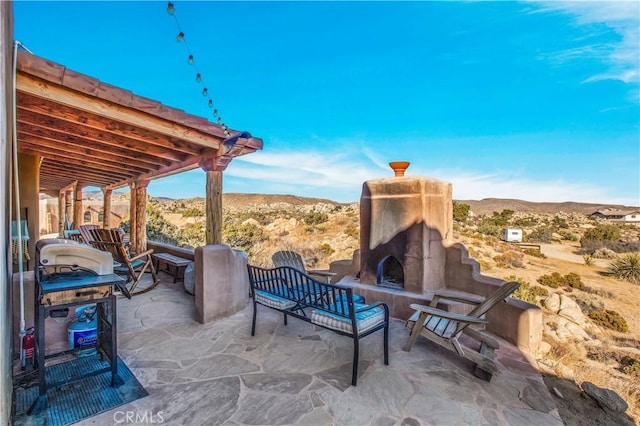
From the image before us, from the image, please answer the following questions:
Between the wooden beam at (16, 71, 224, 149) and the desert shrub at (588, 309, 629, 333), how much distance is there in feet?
32.3

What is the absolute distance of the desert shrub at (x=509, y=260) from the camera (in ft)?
40.0

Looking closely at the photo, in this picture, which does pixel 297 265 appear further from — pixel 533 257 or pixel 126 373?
pixel 533 257

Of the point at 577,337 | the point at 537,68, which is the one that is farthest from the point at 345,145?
A: the point at 577,337

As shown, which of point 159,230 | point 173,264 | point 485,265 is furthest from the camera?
point 159,230

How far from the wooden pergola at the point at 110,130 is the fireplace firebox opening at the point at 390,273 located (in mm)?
2700

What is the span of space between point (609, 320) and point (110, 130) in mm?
11234

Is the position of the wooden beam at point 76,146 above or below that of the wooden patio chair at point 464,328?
above

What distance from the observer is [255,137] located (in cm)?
471

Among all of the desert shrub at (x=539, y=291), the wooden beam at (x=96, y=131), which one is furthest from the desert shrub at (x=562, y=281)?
the wooden beam at (x=96, y=131)

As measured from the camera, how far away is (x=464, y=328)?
3049 mm

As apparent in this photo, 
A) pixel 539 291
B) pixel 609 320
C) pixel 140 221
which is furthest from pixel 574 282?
pixel 140 221

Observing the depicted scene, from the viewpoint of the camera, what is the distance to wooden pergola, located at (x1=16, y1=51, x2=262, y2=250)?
321cm

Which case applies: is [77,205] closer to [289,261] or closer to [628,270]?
[289,261]

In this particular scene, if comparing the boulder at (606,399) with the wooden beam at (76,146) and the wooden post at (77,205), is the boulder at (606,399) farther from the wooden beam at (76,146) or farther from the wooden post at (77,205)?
the wooden post at (77,205)
